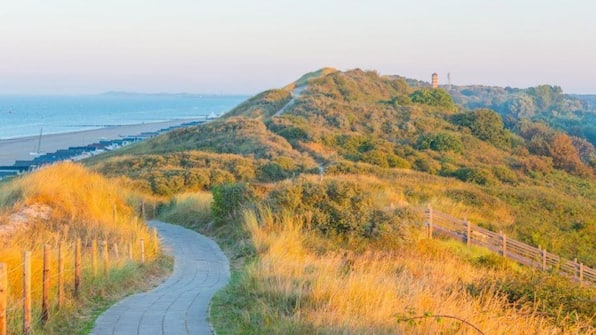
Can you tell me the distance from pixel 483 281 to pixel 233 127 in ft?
150

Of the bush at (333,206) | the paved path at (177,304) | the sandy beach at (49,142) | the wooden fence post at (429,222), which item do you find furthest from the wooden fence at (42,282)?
the sandy beach at (49,142)

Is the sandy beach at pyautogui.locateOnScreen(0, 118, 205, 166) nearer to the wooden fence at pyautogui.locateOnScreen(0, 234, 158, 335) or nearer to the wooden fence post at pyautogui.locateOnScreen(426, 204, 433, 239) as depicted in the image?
the wooden fence post at pyautogui.locateOnScreen(426, 204, 433, 239)

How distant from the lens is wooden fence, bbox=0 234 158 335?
707 centimetres

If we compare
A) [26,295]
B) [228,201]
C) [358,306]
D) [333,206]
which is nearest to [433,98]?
[228,201]

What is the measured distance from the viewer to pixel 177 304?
10.2 metres

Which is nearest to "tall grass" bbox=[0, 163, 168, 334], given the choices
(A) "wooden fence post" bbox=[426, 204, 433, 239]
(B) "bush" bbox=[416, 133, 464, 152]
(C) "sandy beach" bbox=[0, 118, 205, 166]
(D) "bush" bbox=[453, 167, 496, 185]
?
(A) "wooden fence post" bbox=[426, 204, 433, 239]

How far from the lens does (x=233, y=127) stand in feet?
183

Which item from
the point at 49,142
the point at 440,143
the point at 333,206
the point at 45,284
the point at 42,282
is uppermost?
the point at 45,284

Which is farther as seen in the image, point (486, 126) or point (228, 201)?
point (486, 126)

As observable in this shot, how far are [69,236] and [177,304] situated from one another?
573 cm

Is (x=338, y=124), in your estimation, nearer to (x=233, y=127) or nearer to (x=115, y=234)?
(x=233, y=127)

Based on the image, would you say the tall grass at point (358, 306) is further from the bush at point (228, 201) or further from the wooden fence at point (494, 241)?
the wooden fence at point (494, 241)

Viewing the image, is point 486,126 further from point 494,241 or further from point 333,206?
point 333,206

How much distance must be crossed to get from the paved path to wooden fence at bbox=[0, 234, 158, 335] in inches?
26.6
